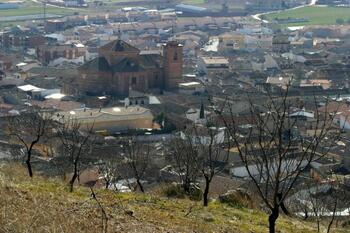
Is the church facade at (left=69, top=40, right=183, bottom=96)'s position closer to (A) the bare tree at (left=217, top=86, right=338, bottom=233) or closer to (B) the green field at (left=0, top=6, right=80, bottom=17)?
(A) the bare tree at (left=217, top=86, right=338, bottom=233)

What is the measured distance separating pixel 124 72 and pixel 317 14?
28.6m

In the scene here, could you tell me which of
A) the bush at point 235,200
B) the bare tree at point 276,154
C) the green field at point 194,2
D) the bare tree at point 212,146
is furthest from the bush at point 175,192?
the green field at point 194,2

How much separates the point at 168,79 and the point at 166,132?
5.83 metres

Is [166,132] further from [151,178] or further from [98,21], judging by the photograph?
[98,21]

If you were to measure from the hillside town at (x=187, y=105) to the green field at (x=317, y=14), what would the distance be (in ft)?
2.57

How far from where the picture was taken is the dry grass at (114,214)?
3473 mm

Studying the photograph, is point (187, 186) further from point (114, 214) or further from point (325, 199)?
point (114, 214)

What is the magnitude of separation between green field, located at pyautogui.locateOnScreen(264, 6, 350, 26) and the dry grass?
39.7 meters

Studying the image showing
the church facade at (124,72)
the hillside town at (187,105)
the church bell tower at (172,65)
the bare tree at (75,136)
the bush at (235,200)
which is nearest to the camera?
the bush at (235,200)

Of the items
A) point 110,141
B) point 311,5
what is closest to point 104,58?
point 110,141

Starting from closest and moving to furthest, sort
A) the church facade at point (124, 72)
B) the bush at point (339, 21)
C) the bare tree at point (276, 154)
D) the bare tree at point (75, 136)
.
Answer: the bare tree at point (276, 154) → the bare tree at point (75, 136) → the church facade at point (124, 72) → the bush at point (339, 21)

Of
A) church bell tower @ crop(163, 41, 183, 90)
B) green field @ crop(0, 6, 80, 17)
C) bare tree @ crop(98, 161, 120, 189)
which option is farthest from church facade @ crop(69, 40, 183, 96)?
green field @ crop(0, 6, 80, 17)

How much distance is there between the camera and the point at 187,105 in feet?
65.1

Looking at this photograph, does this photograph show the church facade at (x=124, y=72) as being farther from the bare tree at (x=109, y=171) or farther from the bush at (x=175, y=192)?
the bush at (x=175, y=192)
